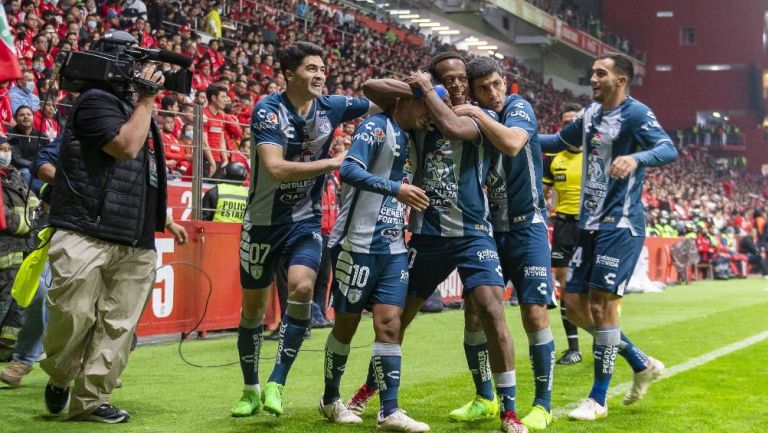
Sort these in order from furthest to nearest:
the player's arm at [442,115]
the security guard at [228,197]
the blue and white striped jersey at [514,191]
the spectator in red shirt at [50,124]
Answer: the spectator in red shirt at [50,124] → the security guard at [228,197] → the blue and white striped jersey at [514,191] → the player's arm at [442,115]

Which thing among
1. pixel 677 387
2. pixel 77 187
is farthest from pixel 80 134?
pixel 677 387

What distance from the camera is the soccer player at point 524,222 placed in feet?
19.3

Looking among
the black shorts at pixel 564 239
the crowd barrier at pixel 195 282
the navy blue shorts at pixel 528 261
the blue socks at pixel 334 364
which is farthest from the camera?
the crowd barrier at pixel 195 282

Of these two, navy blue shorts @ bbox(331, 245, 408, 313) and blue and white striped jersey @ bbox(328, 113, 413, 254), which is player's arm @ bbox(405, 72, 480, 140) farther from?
navy blue shorts @ bbox(331, 245, 408, 313)

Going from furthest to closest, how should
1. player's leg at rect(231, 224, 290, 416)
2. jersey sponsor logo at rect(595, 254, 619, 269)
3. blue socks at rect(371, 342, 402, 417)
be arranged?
1. jersey sponsor logo at rect(595, 254, 619, 269)
2. player's leg at rect(231, 224, 290, 416)
3. blue socks at rect(371, 342, 402, 417)

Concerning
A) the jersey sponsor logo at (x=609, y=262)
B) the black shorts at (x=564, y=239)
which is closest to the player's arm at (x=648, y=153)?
the jersey sponsor logo at (x=609, y=262)

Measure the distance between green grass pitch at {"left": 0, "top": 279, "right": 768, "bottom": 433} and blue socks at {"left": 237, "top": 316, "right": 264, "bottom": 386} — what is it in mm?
245

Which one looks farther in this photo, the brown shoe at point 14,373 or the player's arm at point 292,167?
the brown shoe at point 14,373

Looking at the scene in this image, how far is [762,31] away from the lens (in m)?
60.1

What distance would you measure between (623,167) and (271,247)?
2122 mm

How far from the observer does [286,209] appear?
243 inches

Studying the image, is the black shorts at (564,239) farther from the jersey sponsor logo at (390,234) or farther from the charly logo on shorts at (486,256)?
the jersey sponsor logo at (390,234)

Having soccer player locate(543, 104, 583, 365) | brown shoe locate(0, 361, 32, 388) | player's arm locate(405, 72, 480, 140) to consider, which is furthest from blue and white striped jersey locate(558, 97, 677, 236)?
brown shoe locate(0, 361, 32, 388)

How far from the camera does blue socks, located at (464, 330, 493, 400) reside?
6.11 meters
